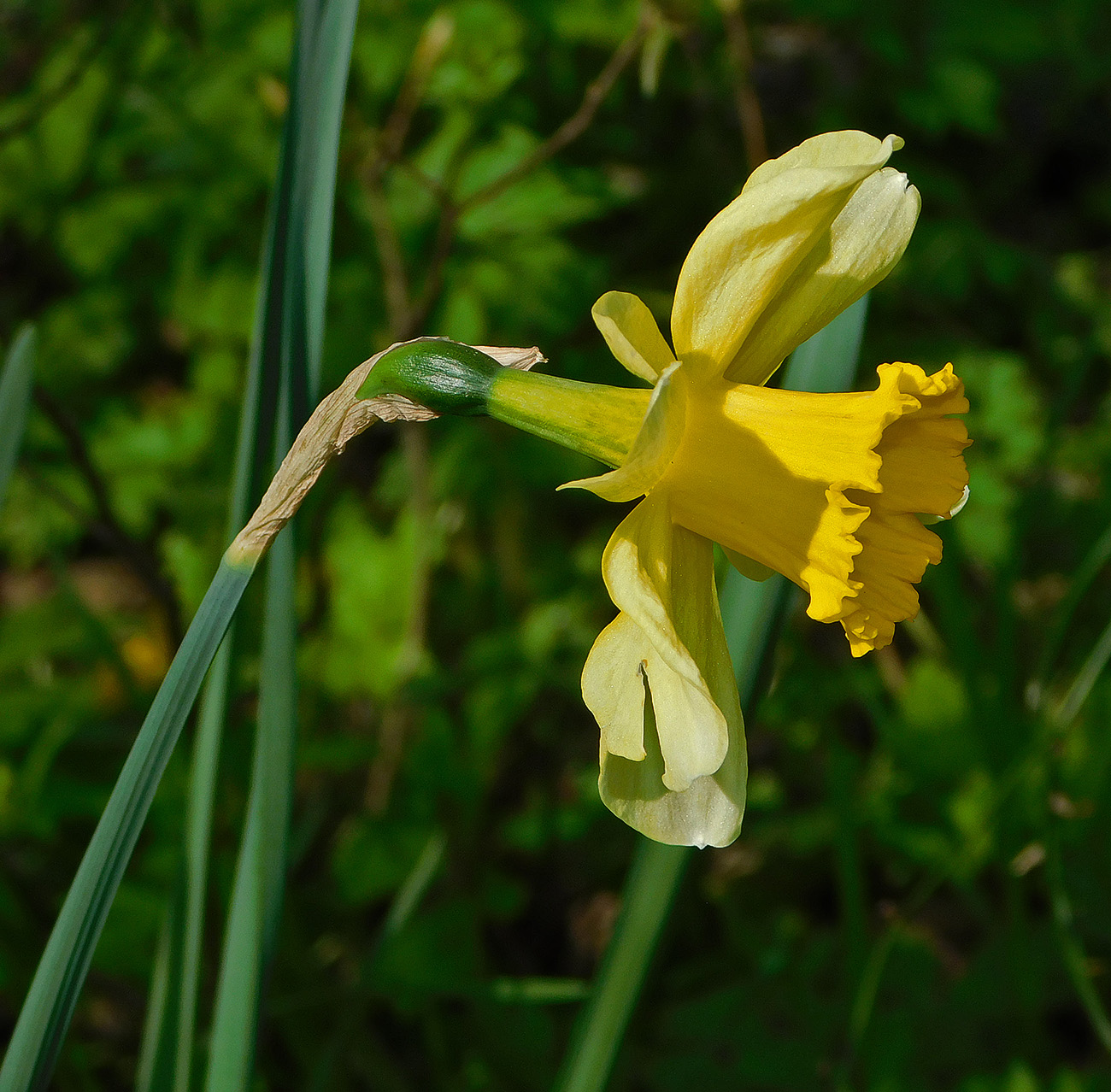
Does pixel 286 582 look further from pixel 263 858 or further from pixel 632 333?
pixel 632 333

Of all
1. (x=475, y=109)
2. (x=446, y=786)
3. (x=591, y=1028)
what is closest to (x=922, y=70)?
(x=475, y=109)

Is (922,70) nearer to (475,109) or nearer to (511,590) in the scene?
(475,109)

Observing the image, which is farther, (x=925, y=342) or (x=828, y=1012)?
(x=925, y=342)

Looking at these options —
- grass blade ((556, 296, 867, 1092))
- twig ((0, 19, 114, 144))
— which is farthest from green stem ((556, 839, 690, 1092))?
twig ((0, 19, 114, 144))

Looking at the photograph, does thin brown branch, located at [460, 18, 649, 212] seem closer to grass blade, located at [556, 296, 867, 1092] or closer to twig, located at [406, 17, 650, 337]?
twig, located at [406, 17, 650, 337]

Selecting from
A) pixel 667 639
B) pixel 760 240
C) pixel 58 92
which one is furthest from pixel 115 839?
pixel 58 92
